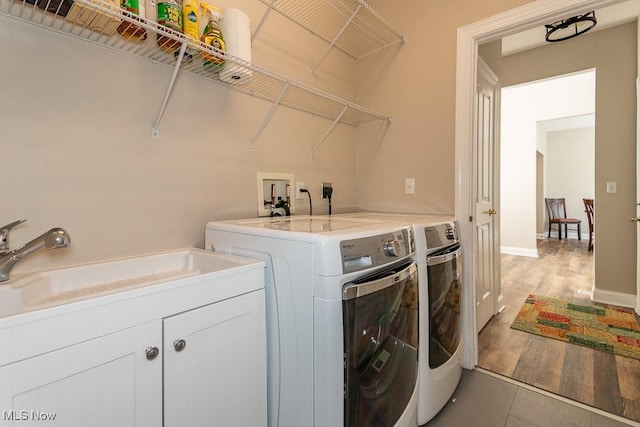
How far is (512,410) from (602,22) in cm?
370

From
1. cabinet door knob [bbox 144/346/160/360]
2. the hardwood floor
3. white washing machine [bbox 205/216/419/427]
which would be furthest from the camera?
the hardwood floor

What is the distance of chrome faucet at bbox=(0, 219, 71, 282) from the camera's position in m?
→ 0.89

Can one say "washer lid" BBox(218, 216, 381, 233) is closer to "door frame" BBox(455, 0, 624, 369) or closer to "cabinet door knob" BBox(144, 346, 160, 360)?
"cabinet door knob" BBox(144, 346, 160, 360)

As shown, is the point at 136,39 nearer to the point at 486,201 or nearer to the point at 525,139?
the point at 486,201

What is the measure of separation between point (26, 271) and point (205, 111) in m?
0.94

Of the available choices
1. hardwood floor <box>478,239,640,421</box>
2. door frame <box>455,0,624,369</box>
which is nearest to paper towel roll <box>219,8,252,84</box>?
door frame <box>455,0,624,369</box>

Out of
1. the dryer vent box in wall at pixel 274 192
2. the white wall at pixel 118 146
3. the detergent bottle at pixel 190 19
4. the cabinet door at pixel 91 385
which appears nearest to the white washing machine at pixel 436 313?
the dryer vent box in wall at pixel 274 192

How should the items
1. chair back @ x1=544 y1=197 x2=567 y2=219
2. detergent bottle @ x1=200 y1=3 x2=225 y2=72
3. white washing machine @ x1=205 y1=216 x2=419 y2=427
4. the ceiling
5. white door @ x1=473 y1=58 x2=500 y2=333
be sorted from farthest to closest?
chair back @ x1=544 y1=197 x2=567 y2=219 < the ceiling < white door @ x1=473 y1=58 x2=500 y2=333 < detergent bottle @ x1=200 y1=3 x2=225 y2=72 < white washing machine @ x1=205 y1=216 x2=419 y2=427

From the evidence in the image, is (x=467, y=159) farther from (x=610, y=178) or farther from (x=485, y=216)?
(x=610, y=178)

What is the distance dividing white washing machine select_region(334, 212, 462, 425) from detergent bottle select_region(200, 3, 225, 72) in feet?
3.69

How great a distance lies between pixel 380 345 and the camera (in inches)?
40.9

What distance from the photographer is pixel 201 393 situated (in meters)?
0.91

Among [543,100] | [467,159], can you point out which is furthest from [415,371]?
[543,100]

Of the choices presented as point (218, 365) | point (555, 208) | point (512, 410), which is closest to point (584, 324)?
point (512, 410)
